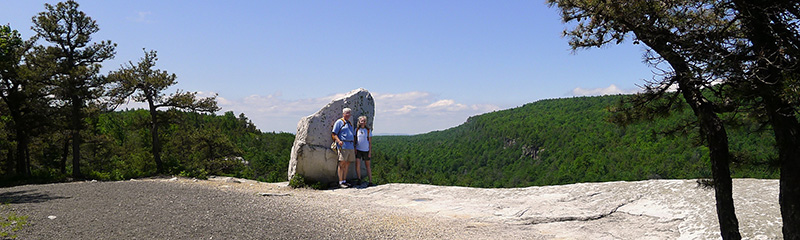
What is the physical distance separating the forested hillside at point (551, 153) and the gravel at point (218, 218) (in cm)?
977

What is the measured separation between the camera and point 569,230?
6.45 m

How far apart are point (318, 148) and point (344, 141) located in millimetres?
823

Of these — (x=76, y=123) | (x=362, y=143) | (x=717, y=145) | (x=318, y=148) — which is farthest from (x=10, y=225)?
(x=76, y=123)

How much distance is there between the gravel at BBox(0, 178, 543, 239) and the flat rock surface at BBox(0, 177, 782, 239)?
0.05 feet

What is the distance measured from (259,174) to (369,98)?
914cm

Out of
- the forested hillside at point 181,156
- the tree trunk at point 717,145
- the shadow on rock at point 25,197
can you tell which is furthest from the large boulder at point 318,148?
the tree trunk at point 717,145

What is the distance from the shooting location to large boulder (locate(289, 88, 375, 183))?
1212 cm

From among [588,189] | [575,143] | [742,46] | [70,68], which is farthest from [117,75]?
[575,143]

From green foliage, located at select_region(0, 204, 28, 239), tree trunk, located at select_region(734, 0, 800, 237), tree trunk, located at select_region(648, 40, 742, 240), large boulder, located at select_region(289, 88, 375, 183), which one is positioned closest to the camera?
tree trunk, located at select_region(734, 0, 800, 237)

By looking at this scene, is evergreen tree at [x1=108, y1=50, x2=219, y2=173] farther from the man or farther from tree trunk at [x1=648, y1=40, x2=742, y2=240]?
tree trunk at [x1=648, y1=40, x2=742, y2=240]

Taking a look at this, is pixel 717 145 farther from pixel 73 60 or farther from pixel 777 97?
pixel 73 60

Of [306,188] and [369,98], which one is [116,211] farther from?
[369,98]

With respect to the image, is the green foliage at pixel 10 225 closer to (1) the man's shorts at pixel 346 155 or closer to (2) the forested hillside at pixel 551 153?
(1) the man's shorts at pixel 346 155

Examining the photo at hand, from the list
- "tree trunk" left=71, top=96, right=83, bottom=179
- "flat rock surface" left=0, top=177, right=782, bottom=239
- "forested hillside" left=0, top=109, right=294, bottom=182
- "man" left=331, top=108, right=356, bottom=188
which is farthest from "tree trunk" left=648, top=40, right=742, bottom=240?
"tree trunk" left=71, top=96, right=83, bottom=179
